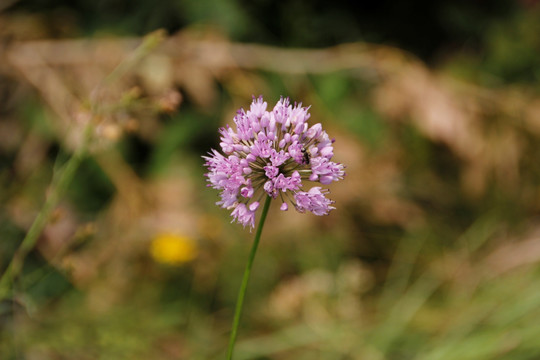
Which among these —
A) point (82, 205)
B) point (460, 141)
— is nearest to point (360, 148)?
point (460, 141)

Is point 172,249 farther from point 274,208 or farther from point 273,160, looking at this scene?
point 273,160

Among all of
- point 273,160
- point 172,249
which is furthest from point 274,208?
point 273,160

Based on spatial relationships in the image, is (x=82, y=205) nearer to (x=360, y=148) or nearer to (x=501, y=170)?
(x=360, y=148)

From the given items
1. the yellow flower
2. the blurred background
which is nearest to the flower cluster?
the blurred background

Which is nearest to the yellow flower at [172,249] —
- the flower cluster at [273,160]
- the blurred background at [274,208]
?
the blurred background at [274,208]

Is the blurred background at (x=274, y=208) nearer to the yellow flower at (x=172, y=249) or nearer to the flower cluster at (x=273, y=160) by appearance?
the yellow flower at (x=172, y=249)
